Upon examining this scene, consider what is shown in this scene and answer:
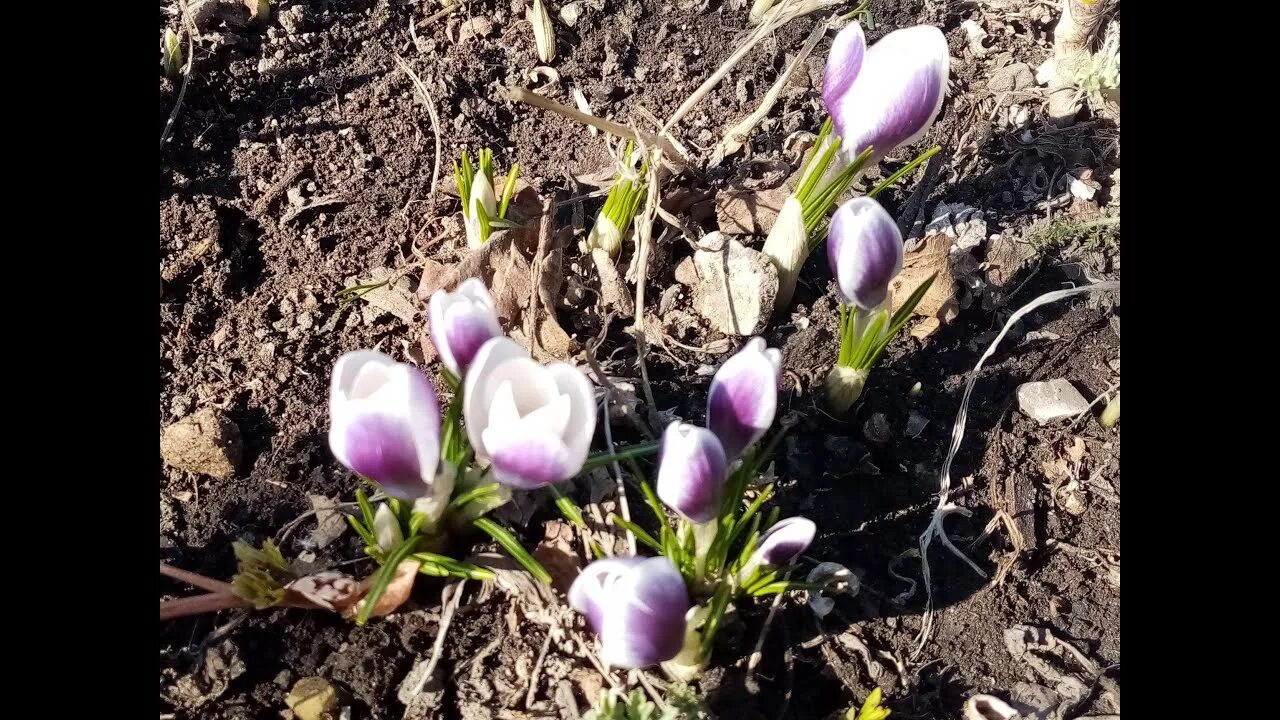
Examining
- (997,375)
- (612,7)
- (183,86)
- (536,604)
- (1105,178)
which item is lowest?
(536,604)

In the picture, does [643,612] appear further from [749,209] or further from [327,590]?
[749,209]

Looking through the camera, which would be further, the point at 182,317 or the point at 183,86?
the point at 183,86

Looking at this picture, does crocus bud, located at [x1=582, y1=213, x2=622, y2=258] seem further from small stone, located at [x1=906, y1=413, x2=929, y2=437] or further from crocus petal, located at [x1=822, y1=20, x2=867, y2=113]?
small stone, located at [x1=906, y1=413, x2=929, y2=437]

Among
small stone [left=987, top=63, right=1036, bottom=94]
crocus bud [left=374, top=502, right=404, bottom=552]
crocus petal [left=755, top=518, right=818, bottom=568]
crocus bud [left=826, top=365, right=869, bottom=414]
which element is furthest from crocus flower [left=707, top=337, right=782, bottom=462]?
small stone [left=987, top=63, right=1036, bottom=94]

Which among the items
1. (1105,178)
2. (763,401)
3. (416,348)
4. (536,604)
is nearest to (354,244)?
(416,348)

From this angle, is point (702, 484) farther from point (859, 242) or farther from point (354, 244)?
point (354, 244)

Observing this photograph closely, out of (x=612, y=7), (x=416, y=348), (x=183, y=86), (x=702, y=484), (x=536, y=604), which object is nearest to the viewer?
(x=702, y=484)

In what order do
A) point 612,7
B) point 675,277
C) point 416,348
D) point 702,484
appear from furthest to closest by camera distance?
point 612,7 < point 675,277 < point 416,348 < point 702,484
